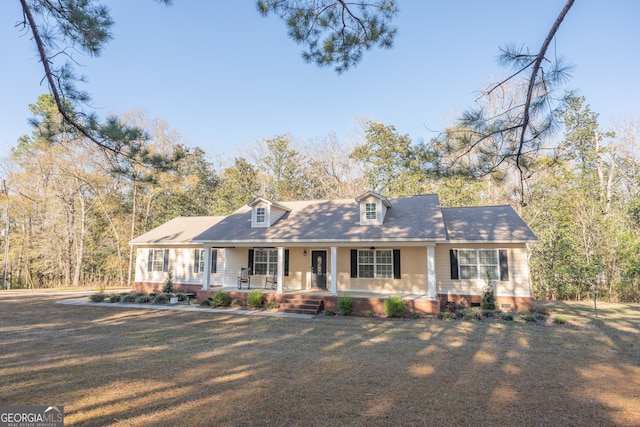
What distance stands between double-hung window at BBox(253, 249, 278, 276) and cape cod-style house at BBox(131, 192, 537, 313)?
0.15 feet

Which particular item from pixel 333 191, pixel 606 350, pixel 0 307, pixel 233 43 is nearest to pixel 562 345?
pixel 606 350

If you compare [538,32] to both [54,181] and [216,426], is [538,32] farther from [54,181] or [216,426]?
[54,181]

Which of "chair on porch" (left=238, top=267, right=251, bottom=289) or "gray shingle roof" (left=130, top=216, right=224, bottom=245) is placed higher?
"gray shingle roof" (left=130, top=216, right=224, bottom=245)

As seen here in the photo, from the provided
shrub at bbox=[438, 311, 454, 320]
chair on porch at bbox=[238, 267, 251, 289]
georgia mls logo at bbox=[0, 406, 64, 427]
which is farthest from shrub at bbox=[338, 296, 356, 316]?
georgia mls logo at bbox=[0, 406, 64, 427]

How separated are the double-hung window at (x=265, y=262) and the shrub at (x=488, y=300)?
8.56 m

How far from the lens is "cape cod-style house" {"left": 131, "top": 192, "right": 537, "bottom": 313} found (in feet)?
39.1

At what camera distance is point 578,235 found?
52.8 feet

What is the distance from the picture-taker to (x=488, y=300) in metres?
11.4

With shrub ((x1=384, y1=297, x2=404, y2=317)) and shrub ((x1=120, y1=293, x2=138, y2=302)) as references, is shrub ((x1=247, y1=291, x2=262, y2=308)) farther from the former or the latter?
shrub ((x1=120, y1=293, x2=138, y2=302))

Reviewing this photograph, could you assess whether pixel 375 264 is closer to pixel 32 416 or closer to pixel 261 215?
pixel 261 215

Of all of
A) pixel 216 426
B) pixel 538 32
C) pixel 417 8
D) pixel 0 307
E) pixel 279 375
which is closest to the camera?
pixel 216 426

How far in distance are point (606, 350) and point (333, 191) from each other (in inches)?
846

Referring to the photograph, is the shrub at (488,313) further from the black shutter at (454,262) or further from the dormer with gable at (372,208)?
the dormer with gable at (372,208)

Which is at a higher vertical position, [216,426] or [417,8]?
[417,8]
